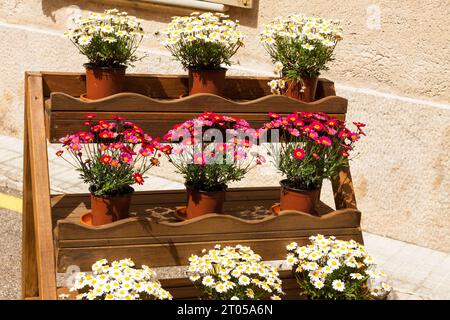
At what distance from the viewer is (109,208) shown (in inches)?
105

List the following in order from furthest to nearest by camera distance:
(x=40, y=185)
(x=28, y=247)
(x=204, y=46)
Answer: (x=28, y=247)
(x=204, y=46)
(x=40, y=185)

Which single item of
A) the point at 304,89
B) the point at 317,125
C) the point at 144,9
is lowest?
the point at 317,125

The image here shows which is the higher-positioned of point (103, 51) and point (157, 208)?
point (103, 51)

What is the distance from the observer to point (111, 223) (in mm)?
2594

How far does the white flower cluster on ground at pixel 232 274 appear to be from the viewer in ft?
8.18

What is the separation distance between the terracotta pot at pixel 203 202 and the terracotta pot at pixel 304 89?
674 millimetres

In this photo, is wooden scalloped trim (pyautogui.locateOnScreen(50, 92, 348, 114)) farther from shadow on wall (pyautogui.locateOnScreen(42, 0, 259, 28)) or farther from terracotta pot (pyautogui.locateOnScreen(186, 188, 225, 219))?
shadow on wall (pyautogui.locateOnScreen(42, 0, 259, 28))

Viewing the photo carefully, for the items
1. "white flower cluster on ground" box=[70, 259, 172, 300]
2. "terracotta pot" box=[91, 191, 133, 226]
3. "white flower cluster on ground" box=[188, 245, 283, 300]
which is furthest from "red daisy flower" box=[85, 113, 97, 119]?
"white flower cluster on ground" box=[188, 245, 283, 300]

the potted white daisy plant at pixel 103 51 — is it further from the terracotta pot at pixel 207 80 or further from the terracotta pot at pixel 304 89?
the terracotta pot at pixel 304 89

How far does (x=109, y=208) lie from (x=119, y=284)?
1.31 ft

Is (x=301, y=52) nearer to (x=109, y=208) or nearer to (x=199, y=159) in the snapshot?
(x=199, y=159)

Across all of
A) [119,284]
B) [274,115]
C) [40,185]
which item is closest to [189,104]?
[274,115]
